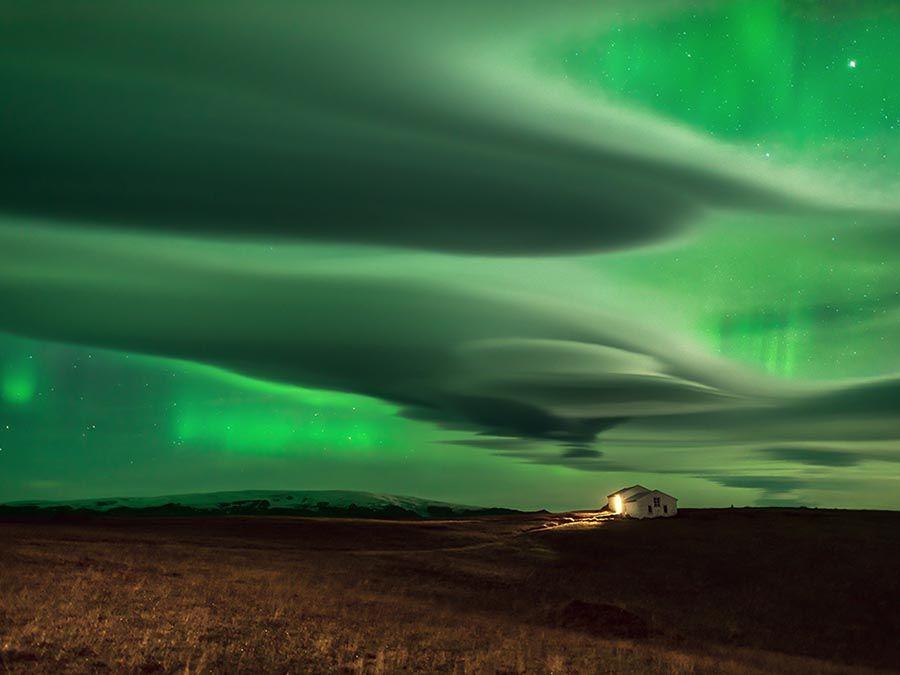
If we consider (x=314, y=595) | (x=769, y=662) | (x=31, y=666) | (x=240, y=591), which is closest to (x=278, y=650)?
(x=31, y=666)

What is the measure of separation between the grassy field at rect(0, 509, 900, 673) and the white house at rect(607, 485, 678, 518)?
45.1 ft

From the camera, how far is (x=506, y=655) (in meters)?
19.9

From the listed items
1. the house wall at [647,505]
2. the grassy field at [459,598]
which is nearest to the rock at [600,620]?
the grassy field at [459,598]

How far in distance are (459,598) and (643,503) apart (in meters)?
63.2

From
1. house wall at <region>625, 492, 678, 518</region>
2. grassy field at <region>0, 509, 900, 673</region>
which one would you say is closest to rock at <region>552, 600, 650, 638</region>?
grassy field at <region>0, 509, 900, 673</region>

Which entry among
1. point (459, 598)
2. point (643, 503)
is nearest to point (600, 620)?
point (459, 598)

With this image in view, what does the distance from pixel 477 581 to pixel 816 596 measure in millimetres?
22389

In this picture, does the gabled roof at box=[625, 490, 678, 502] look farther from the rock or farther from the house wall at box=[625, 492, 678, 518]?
the rock

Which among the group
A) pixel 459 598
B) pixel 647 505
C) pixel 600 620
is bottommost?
pixel 600 620

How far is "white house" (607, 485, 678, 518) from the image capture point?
95438mm

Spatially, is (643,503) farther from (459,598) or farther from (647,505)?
(459,598)

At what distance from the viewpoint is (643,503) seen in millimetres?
96125

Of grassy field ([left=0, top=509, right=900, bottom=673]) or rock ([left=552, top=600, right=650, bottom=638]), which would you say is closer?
grassy field ([left=0, top=509, right=900, bottom=673])

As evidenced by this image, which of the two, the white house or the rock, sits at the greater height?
the white house
